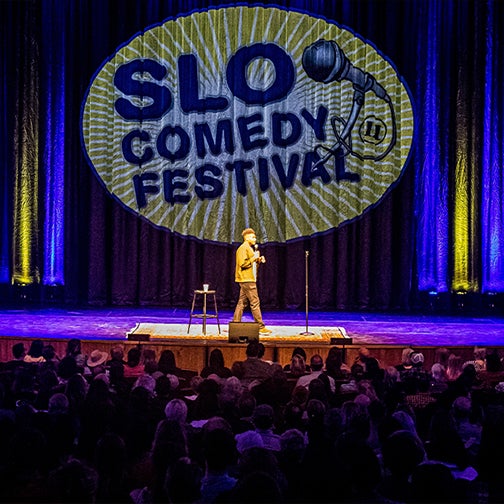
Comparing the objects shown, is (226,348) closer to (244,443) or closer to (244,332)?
(244,332)

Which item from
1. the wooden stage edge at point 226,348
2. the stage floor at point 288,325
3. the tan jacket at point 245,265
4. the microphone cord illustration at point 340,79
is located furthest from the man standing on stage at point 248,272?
the microphone cord illustration at point 340,79

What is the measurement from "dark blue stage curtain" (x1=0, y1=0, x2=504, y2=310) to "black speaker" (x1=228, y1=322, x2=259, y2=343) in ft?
14.7

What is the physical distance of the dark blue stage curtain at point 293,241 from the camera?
12.9 meters

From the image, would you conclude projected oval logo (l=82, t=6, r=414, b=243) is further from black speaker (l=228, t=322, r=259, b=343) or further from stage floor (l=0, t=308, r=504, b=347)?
black speaker (l=228, t=322, r=259, b=343)

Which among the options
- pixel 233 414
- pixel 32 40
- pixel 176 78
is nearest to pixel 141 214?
pixel 176 78

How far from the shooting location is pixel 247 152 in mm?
13102

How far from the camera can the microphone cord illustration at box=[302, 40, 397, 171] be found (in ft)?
42.5

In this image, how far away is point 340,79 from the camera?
13.0 m

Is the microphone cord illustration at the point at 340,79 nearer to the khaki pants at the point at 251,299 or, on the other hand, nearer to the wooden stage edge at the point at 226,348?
the khaki pants at the point at 251,299

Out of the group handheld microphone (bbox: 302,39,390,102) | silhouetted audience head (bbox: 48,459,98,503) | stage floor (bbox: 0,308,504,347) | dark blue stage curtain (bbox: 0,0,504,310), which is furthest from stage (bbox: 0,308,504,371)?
silhouetted audience head (bbox: 48,459,98,503)

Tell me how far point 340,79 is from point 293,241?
2618 mm

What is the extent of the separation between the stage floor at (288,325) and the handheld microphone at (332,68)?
11.6 ft

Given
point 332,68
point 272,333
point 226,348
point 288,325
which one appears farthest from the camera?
point 332,68

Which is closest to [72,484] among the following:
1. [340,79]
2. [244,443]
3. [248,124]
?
[244,443]
